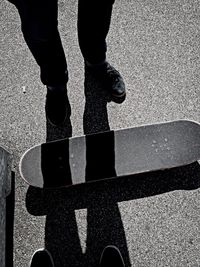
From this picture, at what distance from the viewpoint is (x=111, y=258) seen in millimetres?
1762

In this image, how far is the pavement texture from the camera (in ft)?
6.01

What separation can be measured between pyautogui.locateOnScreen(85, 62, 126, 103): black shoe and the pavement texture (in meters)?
0.05

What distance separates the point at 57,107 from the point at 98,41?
45 centimetres

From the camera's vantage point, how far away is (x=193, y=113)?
206 cm

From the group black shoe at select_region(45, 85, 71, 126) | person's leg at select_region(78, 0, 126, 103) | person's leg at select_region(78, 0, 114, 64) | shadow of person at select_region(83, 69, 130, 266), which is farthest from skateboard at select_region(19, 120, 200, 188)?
person's leg at select_region(78, 0, 114, 64)

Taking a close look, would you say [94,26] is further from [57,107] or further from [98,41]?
[57,107]

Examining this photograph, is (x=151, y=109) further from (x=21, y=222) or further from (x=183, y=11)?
(x=21, y=222)

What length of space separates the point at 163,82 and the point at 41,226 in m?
1.08

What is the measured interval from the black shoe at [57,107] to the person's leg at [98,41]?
23cm

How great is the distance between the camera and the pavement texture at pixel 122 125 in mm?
1831

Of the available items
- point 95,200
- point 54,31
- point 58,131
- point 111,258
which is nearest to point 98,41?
point 54,31

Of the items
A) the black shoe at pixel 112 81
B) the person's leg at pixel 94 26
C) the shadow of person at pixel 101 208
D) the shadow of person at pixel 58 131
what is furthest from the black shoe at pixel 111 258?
the person's leg at pixel 94 26

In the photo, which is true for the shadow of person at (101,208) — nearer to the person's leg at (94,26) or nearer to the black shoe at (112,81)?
the black shoe at (112,81)

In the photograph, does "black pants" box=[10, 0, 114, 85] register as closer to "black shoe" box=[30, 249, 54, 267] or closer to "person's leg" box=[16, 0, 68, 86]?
"person's leg" box=[16, 0, 68, 86]
